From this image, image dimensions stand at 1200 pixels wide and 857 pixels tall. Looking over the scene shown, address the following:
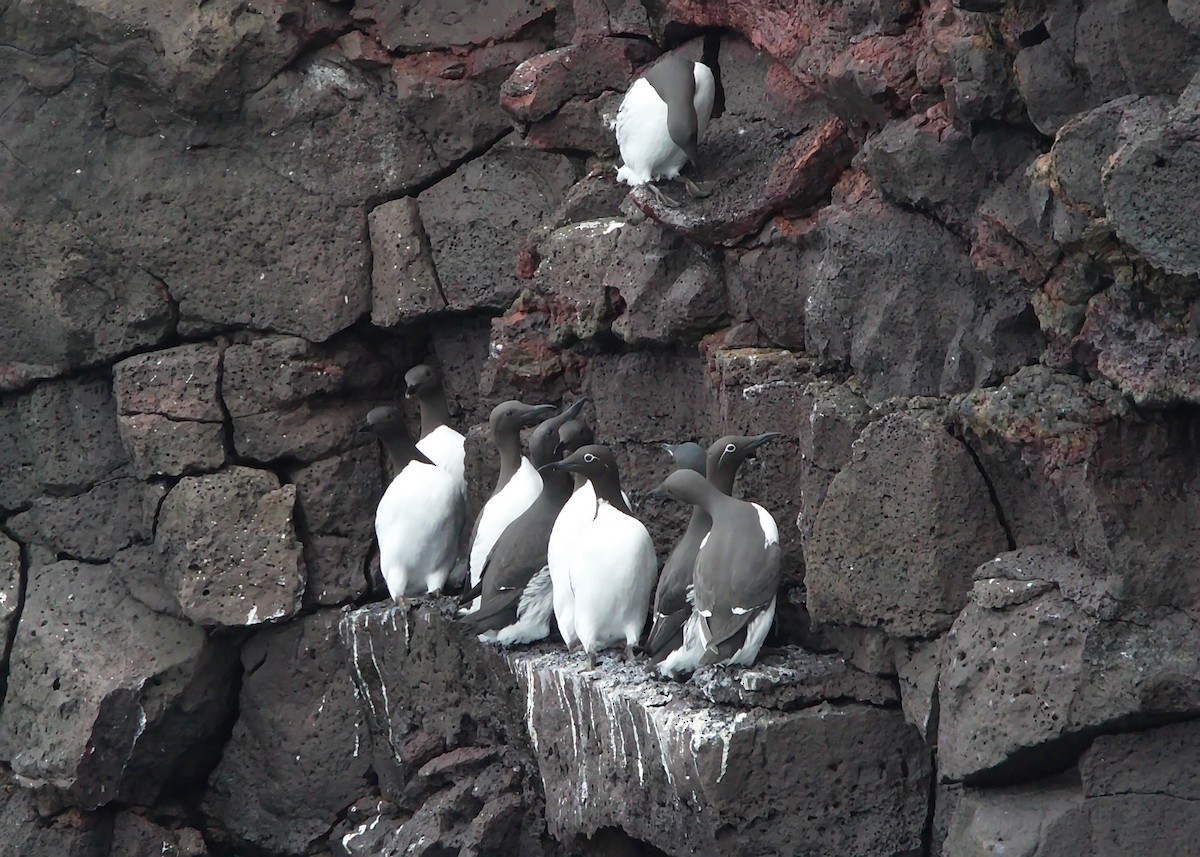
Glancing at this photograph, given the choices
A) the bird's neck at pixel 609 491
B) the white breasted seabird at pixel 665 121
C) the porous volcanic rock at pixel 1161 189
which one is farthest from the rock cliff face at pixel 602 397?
the bird's neck at pixel 609 491


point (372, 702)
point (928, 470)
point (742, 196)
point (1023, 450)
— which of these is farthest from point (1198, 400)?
point (372, 702)

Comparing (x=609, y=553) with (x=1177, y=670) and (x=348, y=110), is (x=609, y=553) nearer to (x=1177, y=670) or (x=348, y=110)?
(x=1177, y=670)

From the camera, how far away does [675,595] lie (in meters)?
6.59

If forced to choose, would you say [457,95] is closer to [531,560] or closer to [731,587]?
[531,560]

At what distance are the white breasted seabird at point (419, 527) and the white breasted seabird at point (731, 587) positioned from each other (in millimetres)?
2082

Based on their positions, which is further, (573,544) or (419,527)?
(419,527)

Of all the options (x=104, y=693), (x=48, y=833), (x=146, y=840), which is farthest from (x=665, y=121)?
(x=48, y=833)

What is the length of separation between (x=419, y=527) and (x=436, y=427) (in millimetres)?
821

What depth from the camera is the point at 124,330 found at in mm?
9141

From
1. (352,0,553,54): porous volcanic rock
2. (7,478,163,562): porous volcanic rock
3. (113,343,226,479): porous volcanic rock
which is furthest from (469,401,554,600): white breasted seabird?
(7,478,163,562): porous volcanic rock

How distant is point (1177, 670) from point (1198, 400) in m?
0.80

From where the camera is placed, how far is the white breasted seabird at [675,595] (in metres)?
6.57

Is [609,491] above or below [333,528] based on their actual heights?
above

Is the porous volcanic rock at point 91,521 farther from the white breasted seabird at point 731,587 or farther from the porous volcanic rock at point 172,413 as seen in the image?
the white breasted seabird at point 731,587
